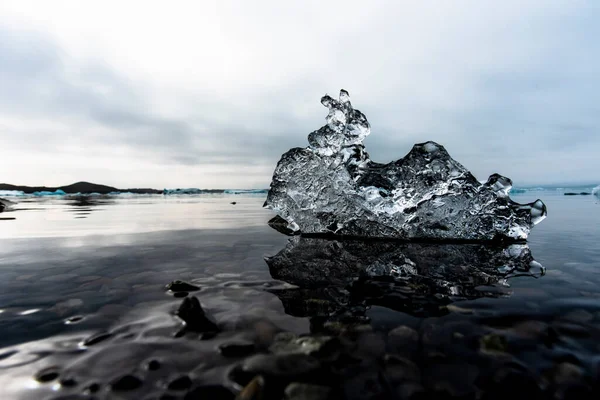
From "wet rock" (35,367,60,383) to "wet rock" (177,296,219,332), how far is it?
81cm

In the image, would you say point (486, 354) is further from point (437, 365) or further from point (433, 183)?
point (433, 183)

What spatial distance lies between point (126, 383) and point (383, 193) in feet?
20.3

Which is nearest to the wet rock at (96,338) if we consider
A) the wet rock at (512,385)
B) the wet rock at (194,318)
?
the wet rock at (194,318)

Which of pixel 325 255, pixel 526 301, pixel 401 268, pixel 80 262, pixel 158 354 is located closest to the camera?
pixel 158 354

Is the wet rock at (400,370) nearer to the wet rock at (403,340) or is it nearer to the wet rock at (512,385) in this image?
the wet rock at (403,340)

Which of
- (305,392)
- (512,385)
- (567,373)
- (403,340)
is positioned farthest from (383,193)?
(305,392)

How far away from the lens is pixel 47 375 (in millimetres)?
1753

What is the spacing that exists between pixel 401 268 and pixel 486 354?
93.8 inches

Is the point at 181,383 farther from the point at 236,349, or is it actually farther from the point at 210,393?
the point at 236,349

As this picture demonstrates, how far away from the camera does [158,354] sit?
1956 mm

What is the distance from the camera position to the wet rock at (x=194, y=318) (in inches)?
91.1

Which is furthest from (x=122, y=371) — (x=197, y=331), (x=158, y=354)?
(x=197, y=331)

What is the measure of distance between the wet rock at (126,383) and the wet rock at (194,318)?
0.60 m

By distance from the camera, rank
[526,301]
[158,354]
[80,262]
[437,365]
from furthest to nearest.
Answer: [80,262]
[526,301]
[158,354]
[437,365]
